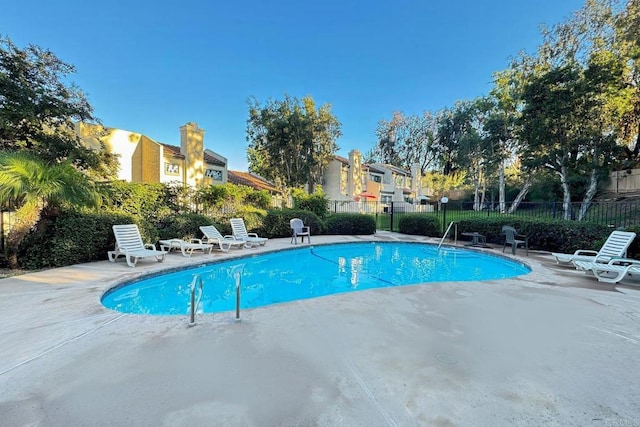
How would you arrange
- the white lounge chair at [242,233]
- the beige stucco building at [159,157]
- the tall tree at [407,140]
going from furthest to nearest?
the tall tree at [407,140]
the beige stucco building at [159,157]
the white lounge chair at [242,233]

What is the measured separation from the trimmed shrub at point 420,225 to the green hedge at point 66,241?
46.7 feet

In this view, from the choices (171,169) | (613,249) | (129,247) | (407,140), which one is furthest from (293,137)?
(407,140)

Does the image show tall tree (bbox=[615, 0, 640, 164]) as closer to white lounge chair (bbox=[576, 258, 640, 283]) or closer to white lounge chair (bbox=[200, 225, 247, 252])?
white lounge chair (bbox=[576, 258, 640, 283])

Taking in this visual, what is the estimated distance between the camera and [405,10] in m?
12.9

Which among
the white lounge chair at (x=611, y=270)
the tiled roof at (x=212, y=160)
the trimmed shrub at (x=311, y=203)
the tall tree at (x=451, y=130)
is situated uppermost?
the tall tree at (x=451, y=130)

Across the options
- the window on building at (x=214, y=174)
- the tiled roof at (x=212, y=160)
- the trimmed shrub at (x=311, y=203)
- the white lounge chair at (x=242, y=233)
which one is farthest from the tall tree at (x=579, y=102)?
the window on building at (x=214, y=174)

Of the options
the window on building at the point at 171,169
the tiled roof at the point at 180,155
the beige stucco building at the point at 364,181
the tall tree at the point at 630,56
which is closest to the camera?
the tall tree at the point at 630,56

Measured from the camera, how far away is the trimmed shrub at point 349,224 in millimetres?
16641

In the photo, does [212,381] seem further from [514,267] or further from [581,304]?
[514,267]

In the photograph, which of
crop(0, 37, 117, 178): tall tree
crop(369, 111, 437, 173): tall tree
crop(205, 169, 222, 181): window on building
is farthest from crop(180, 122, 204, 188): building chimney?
crop(369, 111, 437, 173): tall tree

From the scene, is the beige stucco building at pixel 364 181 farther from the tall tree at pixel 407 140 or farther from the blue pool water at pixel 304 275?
the blue pool water at pixel 304 275

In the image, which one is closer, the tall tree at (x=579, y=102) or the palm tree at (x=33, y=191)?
the palm tree at (x=33, y=191)

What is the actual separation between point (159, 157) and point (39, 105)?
40.9ft

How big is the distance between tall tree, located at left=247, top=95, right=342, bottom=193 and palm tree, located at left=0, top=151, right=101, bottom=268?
791 inches
